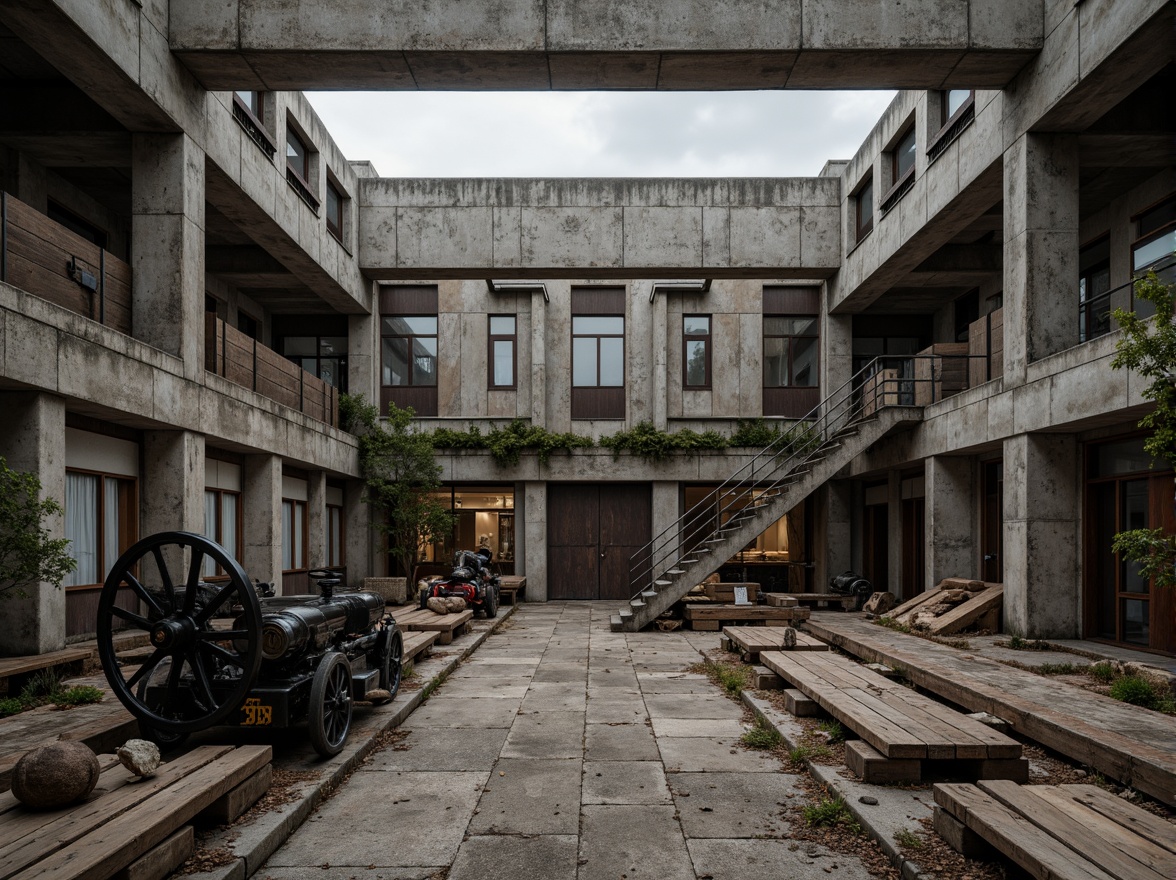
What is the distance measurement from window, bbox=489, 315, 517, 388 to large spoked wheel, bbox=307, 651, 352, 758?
17.2 m

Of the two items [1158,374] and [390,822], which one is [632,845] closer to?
[390,822]

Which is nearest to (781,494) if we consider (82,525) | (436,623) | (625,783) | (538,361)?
(436,623)

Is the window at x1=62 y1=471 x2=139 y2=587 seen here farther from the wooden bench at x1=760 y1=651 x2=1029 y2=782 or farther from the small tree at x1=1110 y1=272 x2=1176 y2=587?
the small tree at x1=1110 y1=272 x2=1176 y2=587

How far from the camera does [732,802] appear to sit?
5926mm

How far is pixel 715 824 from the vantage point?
5496mm

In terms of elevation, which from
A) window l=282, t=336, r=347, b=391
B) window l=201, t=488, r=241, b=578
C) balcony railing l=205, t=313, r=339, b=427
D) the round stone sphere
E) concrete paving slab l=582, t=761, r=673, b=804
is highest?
window l=282, t=336, r=347, b=391

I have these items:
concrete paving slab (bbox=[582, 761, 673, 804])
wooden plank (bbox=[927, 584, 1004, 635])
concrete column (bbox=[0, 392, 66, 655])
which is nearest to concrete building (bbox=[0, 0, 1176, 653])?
concrete column (bbox=[0, 392, 66, 655])

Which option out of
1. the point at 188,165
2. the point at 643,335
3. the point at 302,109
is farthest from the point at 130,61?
the point at 643,335

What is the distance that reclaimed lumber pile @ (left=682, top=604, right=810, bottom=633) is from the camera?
1569cm

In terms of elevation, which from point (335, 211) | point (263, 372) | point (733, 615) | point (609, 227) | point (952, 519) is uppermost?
point (335, 211)

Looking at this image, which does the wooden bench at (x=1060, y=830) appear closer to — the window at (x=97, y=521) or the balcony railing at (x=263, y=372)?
the window at (x=97, y=521)

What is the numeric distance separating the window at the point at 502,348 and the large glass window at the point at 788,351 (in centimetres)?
699

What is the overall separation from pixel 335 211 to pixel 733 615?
1337 centimetres

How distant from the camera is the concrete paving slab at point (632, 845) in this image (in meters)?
4.75
